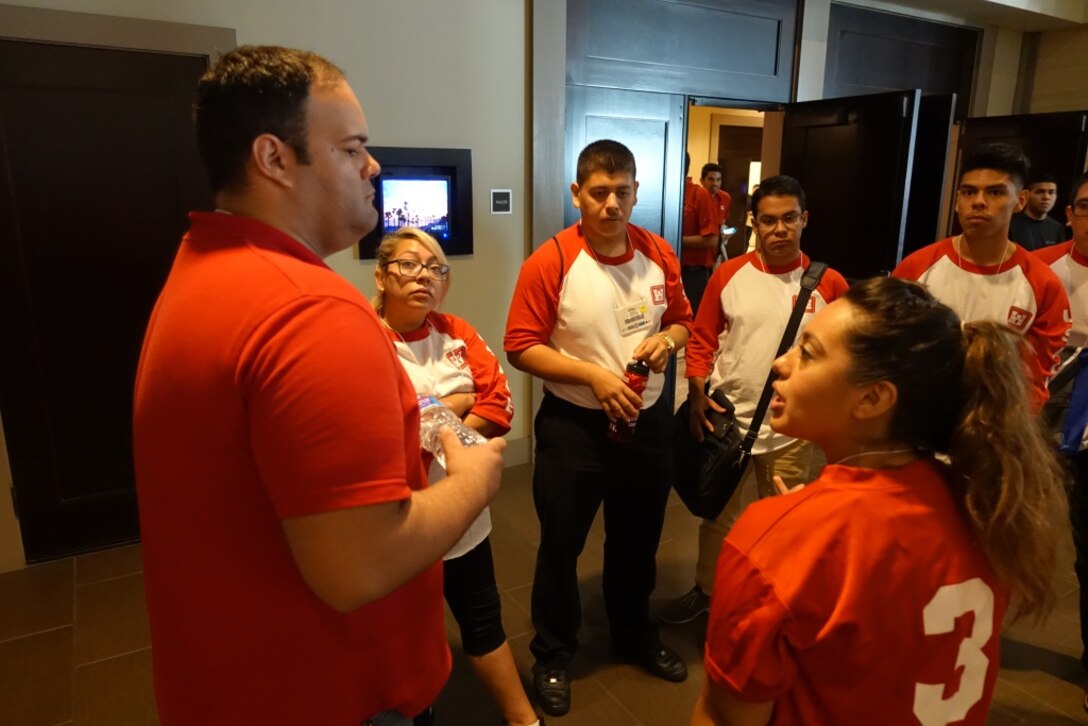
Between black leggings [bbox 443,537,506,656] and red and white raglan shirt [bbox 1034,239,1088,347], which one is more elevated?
red and white raglan shirt [bbox 1034,239,1088,347]

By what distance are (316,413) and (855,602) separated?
68cm

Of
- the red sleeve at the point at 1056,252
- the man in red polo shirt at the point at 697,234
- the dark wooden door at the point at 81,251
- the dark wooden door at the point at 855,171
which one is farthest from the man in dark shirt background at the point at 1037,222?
the dark wooden door at the point at 81,251

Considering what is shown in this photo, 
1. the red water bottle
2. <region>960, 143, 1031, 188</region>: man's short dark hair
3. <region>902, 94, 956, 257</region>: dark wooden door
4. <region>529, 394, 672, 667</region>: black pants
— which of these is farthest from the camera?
<region>902, 94, 956, 257</region>: dark wooden door

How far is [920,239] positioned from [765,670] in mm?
4708

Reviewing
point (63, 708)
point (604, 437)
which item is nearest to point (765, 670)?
point (604, 437)

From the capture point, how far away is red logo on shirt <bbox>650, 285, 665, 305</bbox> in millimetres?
2141

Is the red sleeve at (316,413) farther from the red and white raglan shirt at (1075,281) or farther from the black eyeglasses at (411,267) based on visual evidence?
the red and white raglan shirt at (1075,281)

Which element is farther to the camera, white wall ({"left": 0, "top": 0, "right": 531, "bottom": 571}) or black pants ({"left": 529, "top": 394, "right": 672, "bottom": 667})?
white wall ({"left": 0, "top": 0, "right": 531, "bottom": 571})

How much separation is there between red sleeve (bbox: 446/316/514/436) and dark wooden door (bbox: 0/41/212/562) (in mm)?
1733

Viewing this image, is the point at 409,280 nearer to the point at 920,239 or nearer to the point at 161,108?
the point at 161,108

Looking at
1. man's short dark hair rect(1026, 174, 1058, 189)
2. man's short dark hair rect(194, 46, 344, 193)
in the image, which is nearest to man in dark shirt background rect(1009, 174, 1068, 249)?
man's short dark hair rect(1026, 174, 1058, 189)

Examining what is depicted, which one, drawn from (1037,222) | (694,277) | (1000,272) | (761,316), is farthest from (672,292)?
(694,277)

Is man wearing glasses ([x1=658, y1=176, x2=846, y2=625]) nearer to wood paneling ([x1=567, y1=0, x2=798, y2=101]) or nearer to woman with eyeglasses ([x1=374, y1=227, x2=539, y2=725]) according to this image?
woman with eyeglasses ([x1=374, y1=227, x2=539, y2=725])

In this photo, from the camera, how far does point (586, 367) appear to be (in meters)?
1.96
